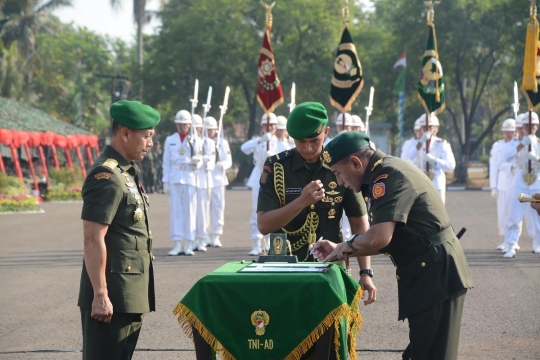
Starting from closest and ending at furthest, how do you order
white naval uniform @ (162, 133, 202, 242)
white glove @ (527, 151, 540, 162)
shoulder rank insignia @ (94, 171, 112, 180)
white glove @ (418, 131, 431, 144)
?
1. shoulder rank insignia @ (94, 171, 112, 180)
2. white glove @ (527, 151, 540, 162)
3. white glove @ (418, 131, 431, 144)
4. white naval uniform @ (162, 133, 202, 242)

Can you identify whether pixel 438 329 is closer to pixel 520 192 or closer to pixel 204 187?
pixel 520 192

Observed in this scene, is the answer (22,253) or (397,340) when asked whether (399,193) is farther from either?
(22,253)

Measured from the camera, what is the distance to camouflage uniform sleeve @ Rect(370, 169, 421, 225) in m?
4.97

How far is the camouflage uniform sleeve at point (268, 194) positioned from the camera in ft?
20.1

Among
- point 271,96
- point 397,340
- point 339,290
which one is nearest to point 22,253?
point 271,96

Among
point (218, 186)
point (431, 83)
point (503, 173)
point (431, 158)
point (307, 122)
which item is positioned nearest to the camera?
point (307, 122)

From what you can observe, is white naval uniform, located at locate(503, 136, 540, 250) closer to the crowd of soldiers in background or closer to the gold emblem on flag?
the crowd of soldiers in background

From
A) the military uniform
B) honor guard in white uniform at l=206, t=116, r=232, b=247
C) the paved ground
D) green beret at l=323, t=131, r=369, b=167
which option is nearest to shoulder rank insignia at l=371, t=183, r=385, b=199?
green beret at l=323, t=131, r=369, b=167

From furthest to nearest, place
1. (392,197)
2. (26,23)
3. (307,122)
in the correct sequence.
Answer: (26,23) → (307,122) → (392,197)

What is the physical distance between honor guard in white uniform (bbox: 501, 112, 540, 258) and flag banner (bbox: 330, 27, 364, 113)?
291cm

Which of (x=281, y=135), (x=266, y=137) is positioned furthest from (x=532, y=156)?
(x=266, y=137)

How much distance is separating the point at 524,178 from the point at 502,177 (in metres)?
0.62

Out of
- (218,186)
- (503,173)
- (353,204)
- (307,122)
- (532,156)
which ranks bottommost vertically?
(218,186)

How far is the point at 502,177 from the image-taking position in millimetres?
16844
